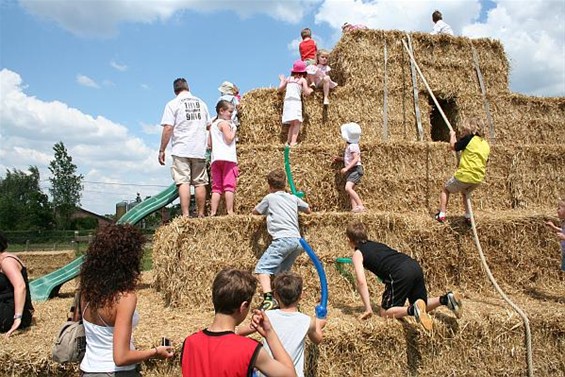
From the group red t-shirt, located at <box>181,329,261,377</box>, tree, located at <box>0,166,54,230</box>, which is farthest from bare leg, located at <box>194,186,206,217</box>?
tree, located at <box>0,166,54,230</box>

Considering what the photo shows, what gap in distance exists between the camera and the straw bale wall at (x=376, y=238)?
554 centimetres

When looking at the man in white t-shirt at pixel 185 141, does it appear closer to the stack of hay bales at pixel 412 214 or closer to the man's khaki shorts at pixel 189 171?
the man's khaki shorts at pixel 189 171

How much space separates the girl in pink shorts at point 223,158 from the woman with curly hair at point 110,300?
3144 millimetres

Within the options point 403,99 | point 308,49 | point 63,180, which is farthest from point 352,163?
point 63,180

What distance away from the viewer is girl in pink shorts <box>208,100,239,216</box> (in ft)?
19.8

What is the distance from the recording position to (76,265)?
7.46 meters

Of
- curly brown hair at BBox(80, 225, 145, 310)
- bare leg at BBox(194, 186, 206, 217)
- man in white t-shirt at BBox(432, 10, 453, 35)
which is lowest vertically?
curly brown hair at BBox(80, 225, 145, 310)

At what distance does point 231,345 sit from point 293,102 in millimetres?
5962

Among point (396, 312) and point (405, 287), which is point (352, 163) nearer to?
point (405, 287)

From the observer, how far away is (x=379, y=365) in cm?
442

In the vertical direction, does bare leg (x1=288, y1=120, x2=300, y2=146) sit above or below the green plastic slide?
above

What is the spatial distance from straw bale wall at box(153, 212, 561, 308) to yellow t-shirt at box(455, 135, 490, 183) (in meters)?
0.62

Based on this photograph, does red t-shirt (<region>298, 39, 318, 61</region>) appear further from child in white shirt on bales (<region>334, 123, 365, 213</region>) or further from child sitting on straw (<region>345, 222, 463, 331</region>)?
child sitting on straw (<region>345, 222, 463, 331</region>)

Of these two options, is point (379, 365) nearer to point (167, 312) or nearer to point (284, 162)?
point (167, 312)
